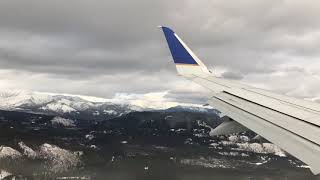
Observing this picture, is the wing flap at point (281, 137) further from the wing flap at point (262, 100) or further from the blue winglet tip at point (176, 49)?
the blue winglet tip at point (176, 49)

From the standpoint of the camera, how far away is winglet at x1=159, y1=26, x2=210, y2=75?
32.8m

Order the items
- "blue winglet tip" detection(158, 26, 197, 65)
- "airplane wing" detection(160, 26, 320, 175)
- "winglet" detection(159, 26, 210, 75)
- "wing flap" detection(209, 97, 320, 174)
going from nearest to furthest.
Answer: "wing flap" detection(209, 97, 320, 174)
"airplane wing" detection(160, 26, 320, 175)
"blue winglet tip" detection(158, 26, 197, 65)
"winglet" detection(159, 26, 210, 75)

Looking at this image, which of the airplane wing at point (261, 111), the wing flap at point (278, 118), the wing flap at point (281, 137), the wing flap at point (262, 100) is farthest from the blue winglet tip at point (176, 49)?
the wing flap at point (281, 137)

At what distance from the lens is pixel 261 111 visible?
24812mm

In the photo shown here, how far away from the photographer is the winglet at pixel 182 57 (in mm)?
32750

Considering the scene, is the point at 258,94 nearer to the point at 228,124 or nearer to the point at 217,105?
the point at 217,105

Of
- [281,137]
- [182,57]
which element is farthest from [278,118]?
[182,57]

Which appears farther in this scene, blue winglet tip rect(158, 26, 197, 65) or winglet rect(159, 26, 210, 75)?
winglet rect(159, 26, 210, 75)

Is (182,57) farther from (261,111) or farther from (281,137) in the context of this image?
(281,137)

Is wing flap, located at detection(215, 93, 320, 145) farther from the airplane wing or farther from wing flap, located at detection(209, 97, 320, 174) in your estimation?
wing flap, located at detection(209, 97, 320, 174)

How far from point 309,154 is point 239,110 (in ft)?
33.6

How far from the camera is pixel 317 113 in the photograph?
2397cm

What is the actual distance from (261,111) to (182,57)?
1189 cm

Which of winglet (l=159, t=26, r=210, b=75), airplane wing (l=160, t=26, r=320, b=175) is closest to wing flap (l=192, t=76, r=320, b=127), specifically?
airplane wing (l=160, t=26, r=320, b=175)
